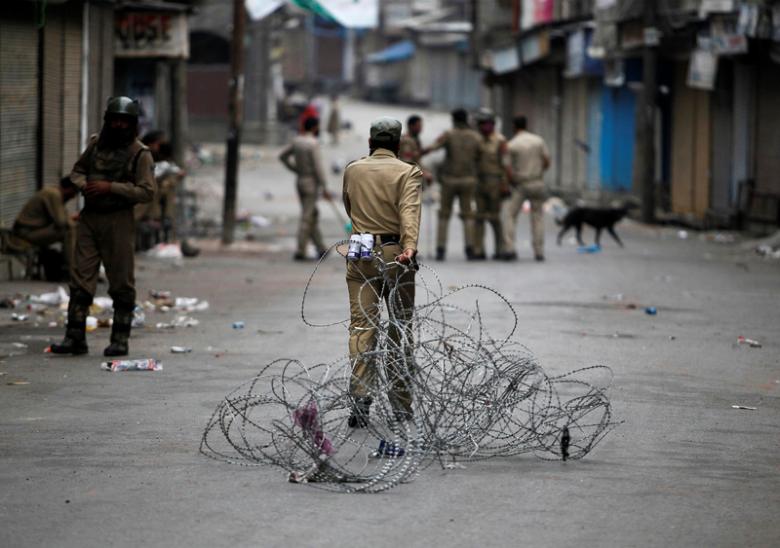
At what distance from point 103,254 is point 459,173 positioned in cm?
933

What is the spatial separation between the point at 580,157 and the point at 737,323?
71.4 ft

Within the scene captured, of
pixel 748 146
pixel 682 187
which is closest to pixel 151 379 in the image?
pixel 748 146

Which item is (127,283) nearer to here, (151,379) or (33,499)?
(151,379)

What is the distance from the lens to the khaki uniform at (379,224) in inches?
323

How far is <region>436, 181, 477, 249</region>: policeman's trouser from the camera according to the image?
64.1ft

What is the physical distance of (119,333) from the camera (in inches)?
427

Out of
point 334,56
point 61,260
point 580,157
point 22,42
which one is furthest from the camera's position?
point 334,56

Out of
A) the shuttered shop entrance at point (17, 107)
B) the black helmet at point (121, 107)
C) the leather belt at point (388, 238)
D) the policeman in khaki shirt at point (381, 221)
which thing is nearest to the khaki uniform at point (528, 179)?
the shuttered shop entrance at point (17, 107)

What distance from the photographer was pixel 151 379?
994 centimetres

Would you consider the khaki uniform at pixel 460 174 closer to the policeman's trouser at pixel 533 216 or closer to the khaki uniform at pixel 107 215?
the policeman's trouser at pixel 533 216

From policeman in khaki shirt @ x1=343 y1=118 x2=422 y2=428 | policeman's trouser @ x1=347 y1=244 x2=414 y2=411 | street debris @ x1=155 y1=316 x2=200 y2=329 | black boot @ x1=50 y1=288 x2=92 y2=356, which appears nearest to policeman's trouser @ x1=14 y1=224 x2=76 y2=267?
street debris @ x1=155 y1=316 x2=200 y2=329

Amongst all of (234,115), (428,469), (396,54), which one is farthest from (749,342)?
(396,54)

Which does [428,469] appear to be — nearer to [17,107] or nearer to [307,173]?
[17,107]

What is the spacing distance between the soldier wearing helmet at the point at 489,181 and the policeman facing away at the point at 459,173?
9 centimetres
